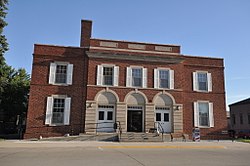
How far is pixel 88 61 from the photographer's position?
20.1m

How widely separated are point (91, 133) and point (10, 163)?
10.8 metres

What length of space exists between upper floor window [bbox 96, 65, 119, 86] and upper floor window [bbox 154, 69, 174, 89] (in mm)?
3636

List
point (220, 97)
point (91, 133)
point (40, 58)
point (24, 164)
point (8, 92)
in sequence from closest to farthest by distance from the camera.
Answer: point (24, 164)
point (91, 133)
point (40, 58)
point (220, 97)
point (8, 92)

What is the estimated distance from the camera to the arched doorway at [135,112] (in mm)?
19734

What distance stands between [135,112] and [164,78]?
4159 millimetres

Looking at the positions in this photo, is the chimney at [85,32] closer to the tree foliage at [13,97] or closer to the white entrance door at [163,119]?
the white entrance door at [163,119]

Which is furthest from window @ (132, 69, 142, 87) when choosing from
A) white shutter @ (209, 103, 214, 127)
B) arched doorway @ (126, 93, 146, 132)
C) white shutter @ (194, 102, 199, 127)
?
white shutter @ (209, 103, 214, 127)

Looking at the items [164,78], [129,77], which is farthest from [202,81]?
[129,77]

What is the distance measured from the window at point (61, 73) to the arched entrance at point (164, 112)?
787 cm

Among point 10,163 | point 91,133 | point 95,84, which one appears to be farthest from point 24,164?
point 95,84

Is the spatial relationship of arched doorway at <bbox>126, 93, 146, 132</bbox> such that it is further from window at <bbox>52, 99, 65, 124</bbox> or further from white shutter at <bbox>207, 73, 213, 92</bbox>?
white shutter at <bbox>207, 73, 213, 92</bbox>

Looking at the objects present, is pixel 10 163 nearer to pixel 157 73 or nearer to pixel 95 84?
pixel 95 84

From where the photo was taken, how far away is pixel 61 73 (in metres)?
19.8

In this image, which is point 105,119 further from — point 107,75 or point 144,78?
point 144,78
